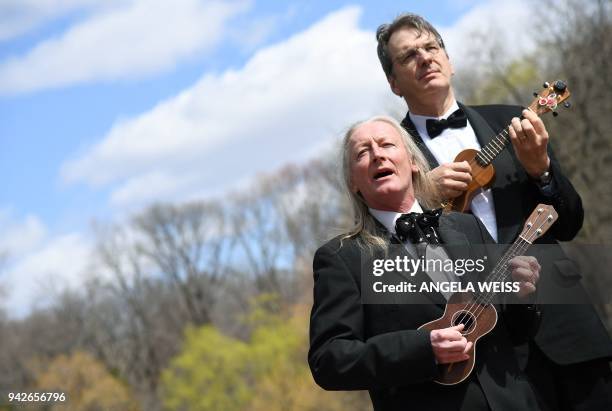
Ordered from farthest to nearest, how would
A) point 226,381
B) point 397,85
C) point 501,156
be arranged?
point 226,381, point 397,85, point 501,156

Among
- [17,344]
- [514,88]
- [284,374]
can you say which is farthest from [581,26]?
[17,344]

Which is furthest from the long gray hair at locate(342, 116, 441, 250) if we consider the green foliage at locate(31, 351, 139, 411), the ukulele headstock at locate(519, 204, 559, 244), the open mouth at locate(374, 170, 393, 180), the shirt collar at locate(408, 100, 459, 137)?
the green foliage at locate(31, 351, 139, 411)

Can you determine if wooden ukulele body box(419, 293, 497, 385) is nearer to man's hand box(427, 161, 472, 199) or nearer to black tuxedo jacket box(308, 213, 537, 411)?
black tuxedo jacket box(308, 213, 537, 411)

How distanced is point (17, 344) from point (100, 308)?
584 cm

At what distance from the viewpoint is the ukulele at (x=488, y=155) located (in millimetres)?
4188

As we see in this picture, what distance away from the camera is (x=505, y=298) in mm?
3514

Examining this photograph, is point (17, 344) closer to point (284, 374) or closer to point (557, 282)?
point (284, 374)

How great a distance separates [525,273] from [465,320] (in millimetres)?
271

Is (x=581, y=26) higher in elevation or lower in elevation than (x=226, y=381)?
higher

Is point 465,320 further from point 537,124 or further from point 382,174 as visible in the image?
point 537,124

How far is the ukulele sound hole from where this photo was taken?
3.38 m

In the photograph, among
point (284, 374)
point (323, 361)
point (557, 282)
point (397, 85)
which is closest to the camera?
point (323, 361)

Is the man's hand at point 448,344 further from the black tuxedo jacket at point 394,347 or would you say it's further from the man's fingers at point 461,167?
the man's fingers at point 461,167

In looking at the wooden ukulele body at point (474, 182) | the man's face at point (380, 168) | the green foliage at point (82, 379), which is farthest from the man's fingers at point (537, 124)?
the green foliage at point (82, 379)
